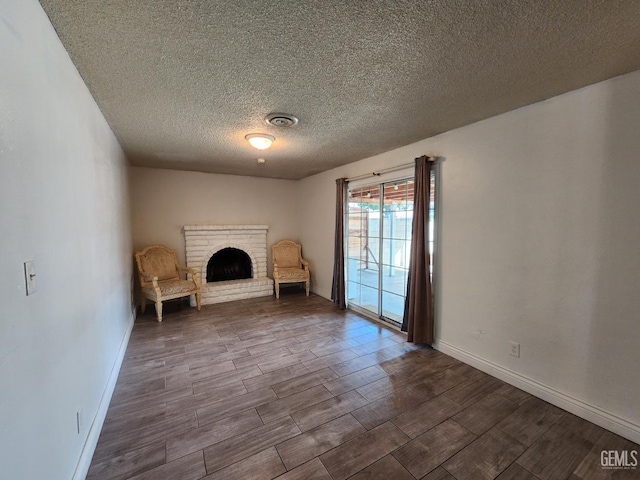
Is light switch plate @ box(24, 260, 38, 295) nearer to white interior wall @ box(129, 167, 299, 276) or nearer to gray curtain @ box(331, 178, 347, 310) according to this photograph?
gray curtain @ box(331, 178, 347, 310)

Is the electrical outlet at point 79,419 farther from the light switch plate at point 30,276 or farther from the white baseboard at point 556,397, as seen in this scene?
the white baseboard at point 556,397

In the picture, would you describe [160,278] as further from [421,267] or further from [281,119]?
[421,267]

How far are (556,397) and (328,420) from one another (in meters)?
1.78

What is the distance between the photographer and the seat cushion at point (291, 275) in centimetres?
500

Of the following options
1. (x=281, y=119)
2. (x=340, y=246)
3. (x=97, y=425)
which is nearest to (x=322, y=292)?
(x=340, y=246)

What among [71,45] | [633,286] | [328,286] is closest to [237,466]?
[71,45]

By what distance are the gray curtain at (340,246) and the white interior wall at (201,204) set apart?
175cm

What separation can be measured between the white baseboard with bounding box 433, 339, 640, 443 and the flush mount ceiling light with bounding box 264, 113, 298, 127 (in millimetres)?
2804

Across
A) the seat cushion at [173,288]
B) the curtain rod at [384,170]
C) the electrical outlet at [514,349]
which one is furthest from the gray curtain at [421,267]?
the seat cushion at [173,288]

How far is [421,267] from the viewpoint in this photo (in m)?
2.97

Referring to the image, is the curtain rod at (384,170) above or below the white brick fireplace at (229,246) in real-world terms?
above

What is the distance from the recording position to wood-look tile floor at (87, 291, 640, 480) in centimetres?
155

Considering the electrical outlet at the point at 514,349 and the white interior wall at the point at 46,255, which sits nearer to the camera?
the white interior wall at the point at 46,255

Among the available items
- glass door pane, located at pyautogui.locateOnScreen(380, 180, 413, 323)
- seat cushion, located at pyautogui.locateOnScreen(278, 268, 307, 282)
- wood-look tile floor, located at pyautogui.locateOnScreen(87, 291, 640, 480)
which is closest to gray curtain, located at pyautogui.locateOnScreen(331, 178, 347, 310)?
glass door pane, located at pyautogui.locateOnScreen(380, 180, 413, 323)
